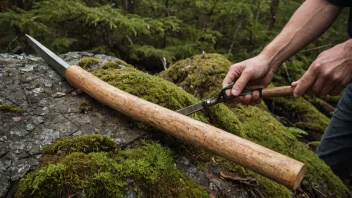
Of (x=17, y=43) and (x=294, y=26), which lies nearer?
(x=294, y=26)

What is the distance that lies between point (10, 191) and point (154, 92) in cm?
140

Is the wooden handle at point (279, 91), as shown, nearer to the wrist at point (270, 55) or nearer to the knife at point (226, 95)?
the knife at point (226, 95)

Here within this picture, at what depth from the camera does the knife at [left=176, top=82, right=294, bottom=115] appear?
7.95 ft

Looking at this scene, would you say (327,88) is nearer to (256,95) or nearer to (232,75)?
(256,95)

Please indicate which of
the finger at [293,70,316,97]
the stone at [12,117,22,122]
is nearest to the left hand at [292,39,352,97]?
the finger at [293,70,316,97]

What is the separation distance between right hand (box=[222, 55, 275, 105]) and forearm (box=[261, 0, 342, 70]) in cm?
13

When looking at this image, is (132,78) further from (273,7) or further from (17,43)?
(273,7)

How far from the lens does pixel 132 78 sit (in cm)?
275

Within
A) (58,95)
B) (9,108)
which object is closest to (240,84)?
(58,95)

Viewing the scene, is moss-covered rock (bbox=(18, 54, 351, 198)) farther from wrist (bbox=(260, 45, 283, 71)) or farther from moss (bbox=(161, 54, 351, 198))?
wrist (bbox=(260, 45, 283, 71))

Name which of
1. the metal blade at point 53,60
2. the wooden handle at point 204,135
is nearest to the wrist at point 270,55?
the wooden handle at point 204,135

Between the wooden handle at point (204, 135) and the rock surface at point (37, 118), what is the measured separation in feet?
0.59

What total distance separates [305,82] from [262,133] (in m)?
1.09

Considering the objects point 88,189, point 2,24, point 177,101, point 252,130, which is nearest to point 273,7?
point 252,130
